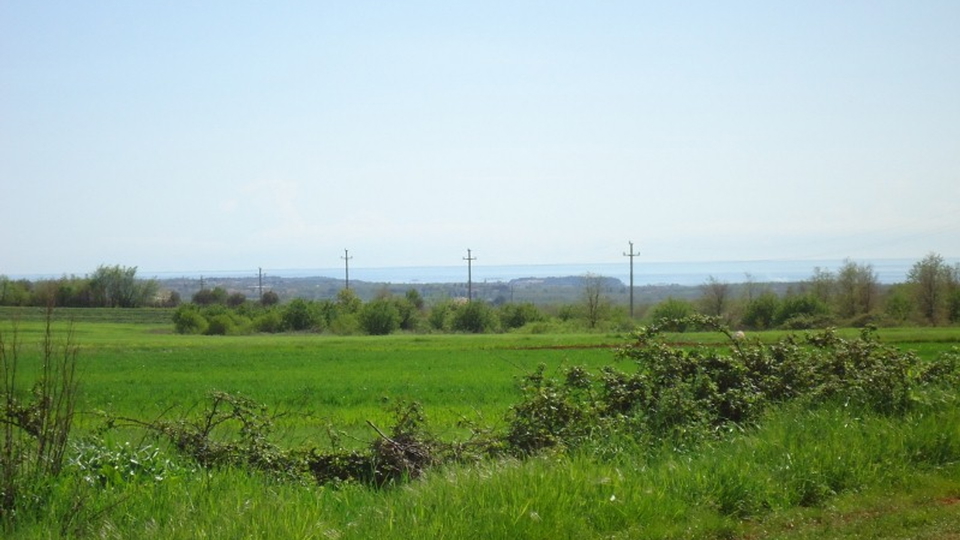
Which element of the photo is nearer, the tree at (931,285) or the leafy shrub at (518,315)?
the tree at (931,285)

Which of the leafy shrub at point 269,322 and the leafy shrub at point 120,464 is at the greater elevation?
the leafy shrub at point 120,464

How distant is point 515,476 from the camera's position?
805 cm

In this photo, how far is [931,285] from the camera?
68.6m

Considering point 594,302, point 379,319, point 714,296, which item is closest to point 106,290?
point 379,319

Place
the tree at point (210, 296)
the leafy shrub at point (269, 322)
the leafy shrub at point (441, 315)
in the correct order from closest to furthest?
the leafy shrub at point (269, 322)
the leafy shrub at point (441, 315)
the tree at point (210, 296)

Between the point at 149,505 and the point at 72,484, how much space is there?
94cm

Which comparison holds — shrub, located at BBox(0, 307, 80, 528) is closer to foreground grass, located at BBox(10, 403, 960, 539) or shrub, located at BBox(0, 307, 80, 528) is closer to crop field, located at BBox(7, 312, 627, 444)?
foreground grass, located at BBox(10, 403, 960, 539)

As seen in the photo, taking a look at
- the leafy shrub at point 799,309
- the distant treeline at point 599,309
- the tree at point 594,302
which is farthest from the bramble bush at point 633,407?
the tree at point 594,302

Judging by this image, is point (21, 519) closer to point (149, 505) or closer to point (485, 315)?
point (149, 505)

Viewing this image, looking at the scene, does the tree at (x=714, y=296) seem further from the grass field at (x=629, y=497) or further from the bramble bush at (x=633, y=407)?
the grass field at (x=629, y=497)

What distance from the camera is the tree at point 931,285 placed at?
67188mm

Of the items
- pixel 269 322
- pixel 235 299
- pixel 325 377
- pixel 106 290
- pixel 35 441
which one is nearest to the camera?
pixel 35 441

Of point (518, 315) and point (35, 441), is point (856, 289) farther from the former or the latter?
point (35, 441)

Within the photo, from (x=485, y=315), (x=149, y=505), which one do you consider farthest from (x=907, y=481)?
(x=485, y=315)
